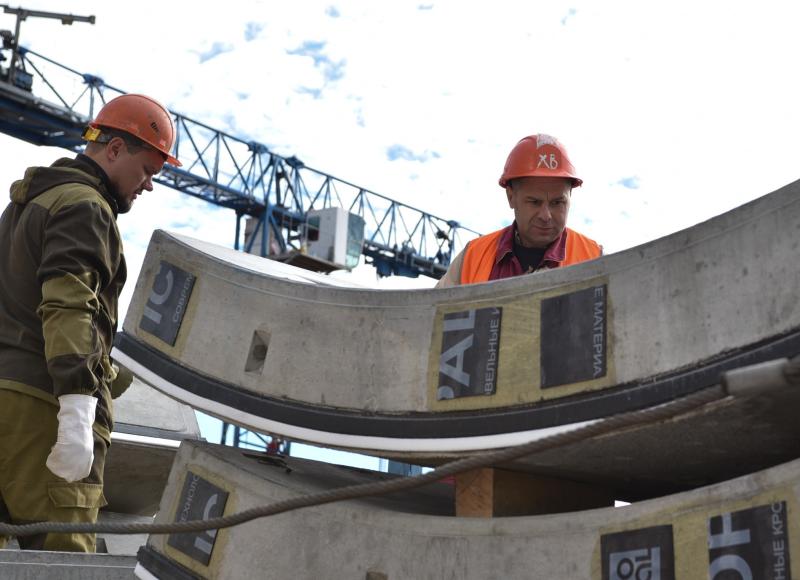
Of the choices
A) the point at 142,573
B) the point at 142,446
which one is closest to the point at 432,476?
the point at 142,573

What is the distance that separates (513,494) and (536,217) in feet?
4.51

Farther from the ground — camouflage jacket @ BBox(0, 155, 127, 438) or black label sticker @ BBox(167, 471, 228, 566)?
camouflage jacket @ BBox(0, 155, 127, 438)

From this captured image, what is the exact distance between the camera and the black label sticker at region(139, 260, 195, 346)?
3711mm

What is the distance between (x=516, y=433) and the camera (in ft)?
9.03

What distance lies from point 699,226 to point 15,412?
218 cm

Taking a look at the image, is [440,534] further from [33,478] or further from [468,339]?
[33,478]

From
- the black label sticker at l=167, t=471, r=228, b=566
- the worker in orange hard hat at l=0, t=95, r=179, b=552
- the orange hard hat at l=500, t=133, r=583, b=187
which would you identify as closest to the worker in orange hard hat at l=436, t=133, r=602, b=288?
the orange hard hat at l=500, t=133, r=583, b=187

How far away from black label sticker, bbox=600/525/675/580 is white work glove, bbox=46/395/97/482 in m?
1.57

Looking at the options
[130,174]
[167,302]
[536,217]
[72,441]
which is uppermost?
[536,217]

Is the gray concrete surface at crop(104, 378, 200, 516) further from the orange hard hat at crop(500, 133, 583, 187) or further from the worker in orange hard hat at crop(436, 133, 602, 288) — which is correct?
the orange hard hat at crop(500, 133, 583, 187)

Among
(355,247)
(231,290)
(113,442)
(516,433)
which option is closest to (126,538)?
(113,442)

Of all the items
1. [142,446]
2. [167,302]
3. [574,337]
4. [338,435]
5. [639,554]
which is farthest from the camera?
[142,446]

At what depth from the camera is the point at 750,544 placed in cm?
210

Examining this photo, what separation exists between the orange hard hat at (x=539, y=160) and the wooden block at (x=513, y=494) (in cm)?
136
